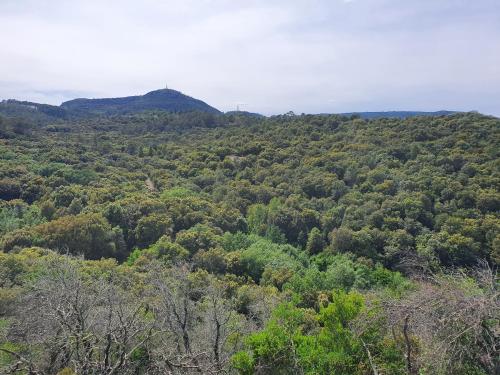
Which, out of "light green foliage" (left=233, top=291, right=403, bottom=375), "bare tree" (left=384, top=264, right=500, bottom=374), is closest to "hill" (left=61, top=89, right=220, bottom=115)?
"light green foliage" (left=233, top=291, right=403, bottom=375)

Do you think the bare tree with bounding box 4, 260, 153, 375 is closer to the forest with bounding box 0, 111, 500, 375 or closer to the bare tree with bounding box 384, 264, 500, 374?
the forest with bounding box 0, 111, 500, 375

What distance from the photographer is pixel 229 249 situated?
28391mm

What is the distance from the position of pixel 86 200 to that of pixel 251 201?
47.1ft

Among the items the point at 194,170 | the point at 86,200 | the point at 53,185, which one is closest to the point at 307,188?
the point at 194,170

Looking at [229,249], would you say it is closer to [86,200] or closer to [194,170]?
[86,200]

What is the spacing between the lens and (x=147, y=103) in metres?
142

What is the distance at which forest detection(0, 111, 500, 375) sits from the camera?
679 centimetres

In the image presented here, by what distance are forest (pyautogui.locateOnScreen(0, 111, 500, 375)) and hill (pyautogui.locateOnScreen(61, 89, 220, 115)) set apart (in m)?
78.8

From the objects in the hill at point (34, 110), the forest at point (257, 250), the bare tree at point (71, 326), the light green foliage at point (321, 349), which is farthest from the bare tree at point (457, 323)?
the hill at point (34, 110)

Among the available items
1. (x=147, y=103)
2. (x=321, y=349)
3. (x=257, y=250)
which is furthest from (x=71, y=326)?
(x=147, y=103)

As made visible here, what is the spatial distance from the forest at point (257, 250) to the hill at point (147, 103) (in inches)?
3104

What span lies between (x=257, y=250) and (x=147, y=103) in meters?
124

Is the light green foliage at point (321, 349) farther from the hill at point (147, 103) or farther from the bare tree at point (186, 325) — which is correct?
the hill at point (147, 103)

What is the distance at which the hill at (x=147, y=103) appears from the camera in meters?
138
